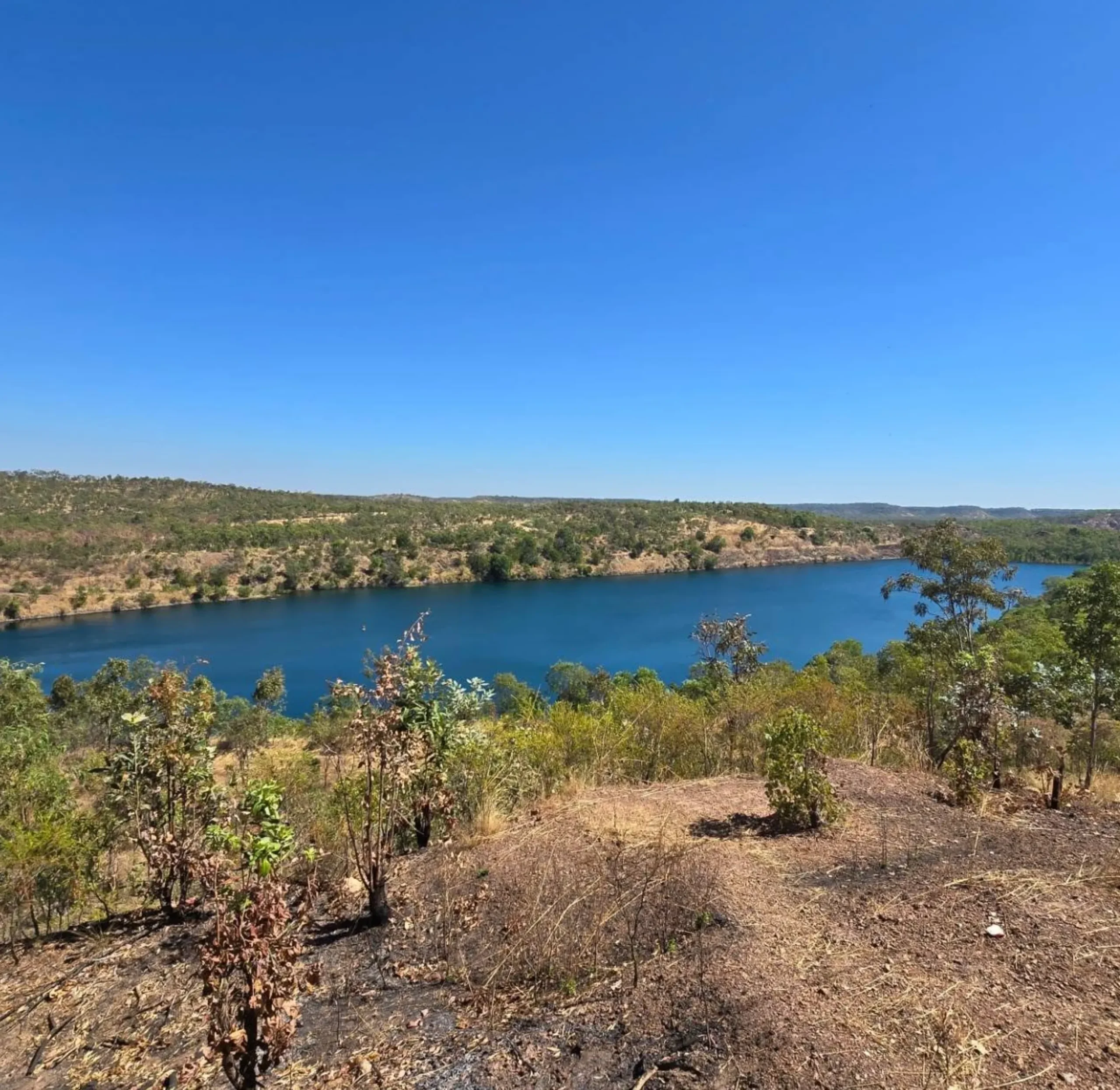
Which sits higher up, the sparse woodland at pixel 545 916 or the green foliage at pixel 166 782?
the green foliage at pixel 166 782

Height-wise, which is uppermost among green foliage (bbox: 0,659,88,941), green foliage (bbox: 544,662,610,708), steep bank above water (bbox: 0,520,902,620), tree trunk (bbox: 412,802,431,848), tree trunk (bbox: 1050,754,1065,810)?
tree trunk (bbox: 1050,754,1065,810)

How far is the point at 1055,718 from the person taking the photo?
16.4 m

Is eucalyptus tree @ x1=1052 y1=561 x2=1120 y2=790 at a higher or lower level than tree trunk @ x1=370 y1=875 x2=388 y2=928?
higher

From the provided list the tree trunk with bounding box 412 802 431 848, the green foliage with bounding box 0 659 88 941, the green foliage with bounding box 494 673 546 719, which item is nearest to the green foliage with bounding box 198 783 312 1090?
the tree trunk with bounding box 412 802 431 848

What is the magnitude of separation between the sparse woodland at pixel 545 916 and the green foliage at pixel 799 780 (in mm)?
24

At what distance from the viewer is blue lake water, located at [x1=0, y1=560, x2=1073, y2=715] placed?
182ft

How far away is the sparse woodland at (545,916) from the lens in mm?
3535

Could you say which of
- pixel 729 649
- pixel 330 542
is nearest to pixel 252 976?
pixel 729 649

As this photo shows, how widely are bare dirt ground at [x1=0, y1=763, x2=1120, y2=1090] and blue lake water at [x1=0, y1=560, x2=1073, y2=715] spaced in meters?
36.3

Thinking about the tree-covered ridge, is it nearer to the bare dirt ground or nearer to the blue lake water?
the blue lake water

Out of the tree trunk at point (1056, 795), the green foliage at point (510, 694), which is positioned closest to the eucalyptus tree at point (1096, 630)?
the tree trunk at point (1056, 795)

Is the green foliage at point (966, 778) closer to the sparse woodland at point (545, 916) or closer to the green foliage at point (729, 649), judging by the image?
the sparse woodland at point (545, 916)

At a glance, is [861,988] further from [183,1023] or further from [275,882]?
[183,1023]

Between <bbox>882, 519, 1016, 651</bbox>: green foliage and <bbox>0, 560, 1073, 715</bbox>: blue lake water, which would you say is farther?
<bbox>0, 560, 1073, 715</bbox>: blue lake water
